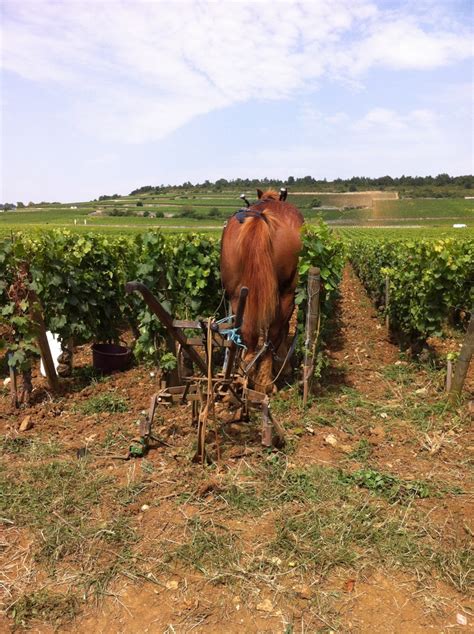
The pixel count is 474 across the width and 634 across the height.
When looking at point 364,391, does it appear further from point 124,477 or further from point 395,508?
point 124,477

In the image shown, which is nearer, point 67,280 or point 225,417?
point 225,417

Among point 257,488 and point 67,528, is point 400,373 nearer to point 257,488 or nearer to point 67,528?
point 257,488

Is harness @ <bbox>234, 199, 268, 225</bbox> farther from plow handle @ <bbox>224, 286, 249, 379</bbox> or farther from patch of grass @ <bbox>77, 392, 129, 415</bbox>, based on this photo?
patch of grass @ <bbox>77, 392, 129, 415</bbox>

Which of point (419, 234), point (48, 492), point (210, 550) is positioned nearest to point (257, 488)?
point (210, 550)

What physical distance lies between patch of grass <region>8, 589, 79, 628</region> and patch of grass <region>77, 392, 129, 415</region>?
2660 millimetres

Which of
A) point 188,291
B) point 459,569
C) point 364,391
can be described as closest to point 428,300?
point 364,391

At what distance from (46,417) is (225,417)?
6.70ft

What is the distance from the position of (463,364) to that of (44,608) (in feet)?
14.4

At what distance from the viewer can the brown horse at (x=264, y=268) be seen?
479 centimetres

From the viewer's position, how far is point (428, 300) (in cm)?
672

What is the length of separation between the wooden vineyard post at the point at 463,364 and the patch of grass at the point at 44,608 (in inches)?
163

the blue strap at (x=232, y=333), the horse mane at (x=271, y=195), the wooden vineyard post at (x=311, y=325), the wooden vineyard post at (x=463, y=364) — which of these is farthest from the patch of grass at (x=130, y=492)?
the horse mane at (x=271, y=195)

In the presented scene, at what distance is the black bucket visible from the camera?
21.5 ft

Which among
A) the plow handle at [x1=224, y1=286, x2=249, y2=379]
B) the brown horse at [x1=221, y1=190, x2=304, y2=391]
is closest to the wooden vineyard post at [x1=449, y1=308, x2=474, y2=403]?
the brown horse at [x1=221, y1=190, x2=304, y2=391]
